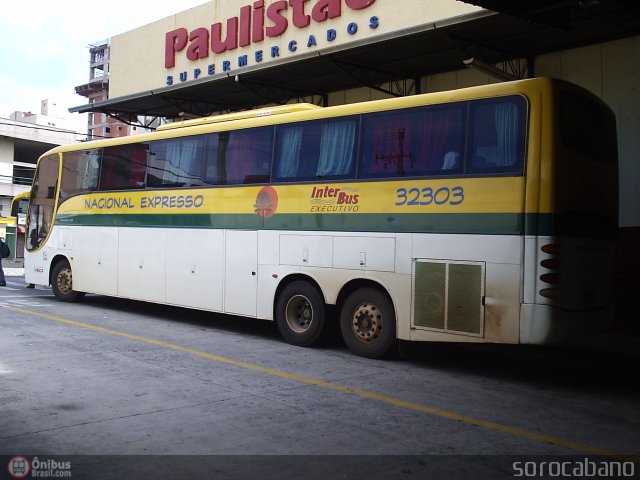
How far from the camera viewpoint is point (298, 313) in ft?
33.3

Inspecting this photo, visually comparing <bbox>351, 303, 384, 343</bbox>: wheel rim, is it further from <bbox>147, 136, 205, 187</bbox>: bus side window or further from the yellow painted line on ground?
<bbox>147, 136, 205, 187</bbox>: bus side window

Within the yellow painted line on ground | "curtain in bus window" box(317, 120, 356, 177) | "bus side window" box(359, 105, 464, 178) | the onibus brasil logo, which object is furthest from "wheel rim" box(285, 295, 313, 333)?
the onibus brasil logo

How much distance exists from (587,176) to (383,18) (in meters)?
8.93

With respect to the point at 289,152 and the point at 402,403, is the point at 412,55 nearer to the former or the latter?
the point at 289,152

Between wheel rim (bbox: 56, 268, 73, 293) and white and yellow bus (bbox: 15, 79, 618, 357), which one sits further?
wheel rim (bbox: 56, 268, 73, 293)

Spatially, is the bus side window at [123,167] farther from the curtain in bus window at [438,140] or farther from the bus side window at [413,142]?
the curtain in bus window at [438,140]

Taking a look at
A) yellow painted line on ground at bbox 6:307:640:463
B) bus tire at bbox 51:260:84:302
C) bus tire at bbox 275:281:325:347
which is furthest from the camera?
bus tire at bbox 51:260:84:302

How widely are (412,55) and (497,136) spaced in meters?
7.10

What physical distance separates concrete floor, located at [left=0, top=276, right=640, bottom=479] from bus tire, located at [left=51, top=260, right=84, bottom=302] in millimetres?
4218

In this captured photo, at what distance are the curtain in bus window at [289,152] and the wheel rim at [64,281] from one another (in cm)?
716

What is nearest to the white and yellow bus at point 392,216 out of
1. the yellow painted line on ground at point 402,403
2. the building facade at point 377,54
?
the yellow painted line on ground at point 402,403

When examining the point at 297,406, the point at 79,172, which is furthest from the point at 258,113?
the point at 297,406

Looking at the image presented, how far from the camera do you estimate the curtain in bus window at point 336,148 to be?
9.34 m

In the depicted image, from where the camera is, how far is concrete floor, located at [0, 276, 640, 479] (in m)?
4.81
